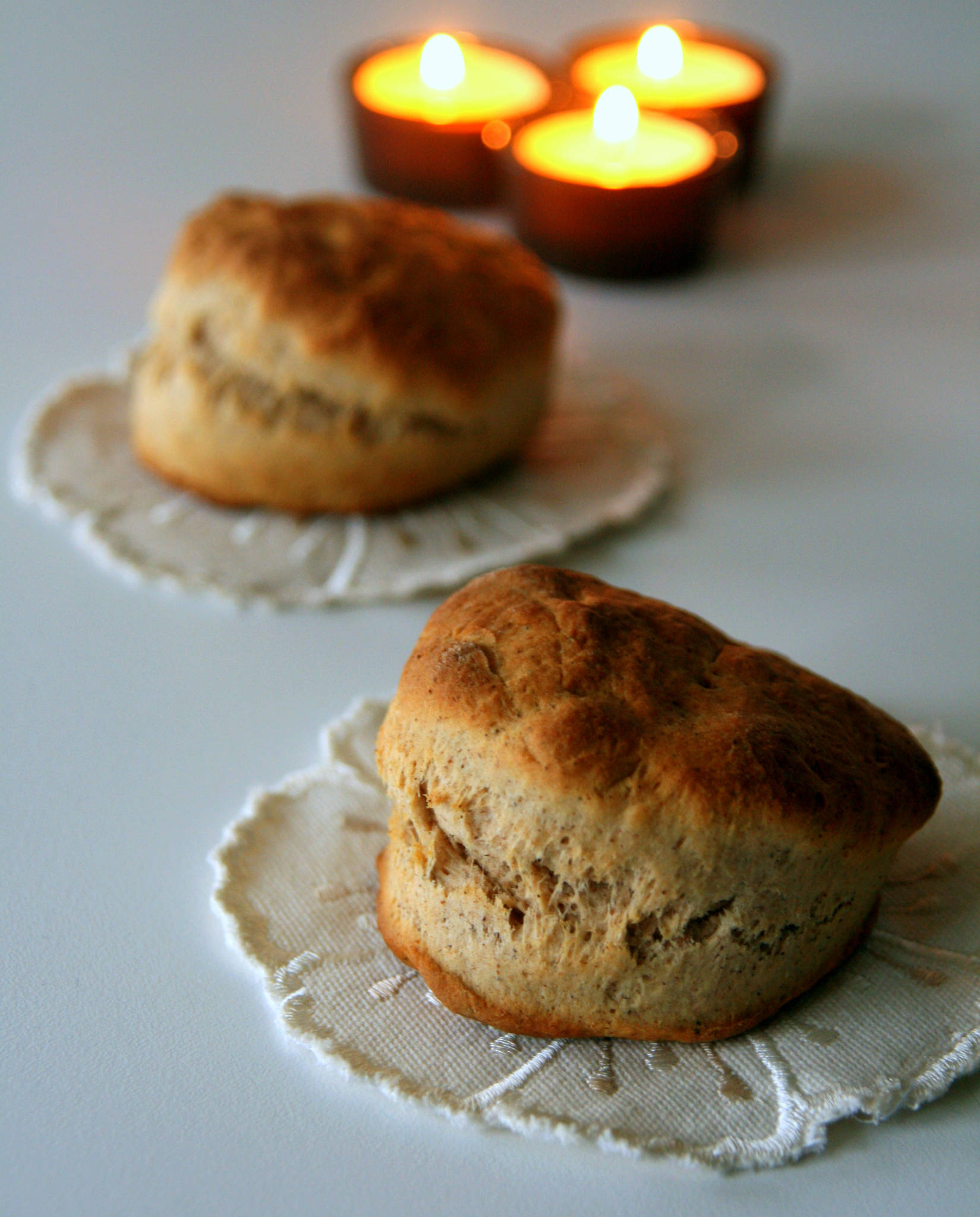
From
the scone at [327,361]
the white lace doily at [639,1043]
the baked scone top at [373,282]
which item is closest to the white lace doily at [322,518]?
the scone at [327,361]

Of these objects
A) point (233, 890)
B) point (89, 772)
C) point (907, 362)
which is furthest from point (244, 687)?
point (907, 362)

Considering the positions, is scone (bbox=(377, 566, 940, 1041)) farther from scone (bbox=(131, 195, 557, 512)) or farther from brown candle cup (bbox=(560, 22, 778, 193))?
brown candle cup (bbox=(560, 22, 778, 193))

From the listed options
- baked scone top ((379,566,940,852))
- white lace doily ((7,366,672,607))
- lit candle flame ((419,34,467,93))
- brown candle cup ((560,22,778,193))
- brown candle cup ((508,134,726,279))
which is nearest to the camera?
baked scone top ((379,566,940,852))

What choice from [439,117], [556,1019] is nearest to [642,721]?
[556,1019]

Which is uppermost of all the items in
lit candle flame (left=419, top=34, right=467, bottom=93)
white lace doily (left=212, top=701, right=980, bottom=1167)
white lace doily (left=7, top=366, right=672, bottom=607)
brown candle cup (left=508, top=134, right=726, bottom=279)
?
lit candle flame (left=419, top=34, right=467, bottom=93)

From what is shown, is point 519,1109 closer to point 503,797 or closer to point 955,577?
point 503,797

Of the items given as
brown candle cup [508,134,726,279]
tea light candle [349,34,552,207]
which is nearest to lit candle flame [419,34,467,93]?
tea light candle [349,34,552,207]
